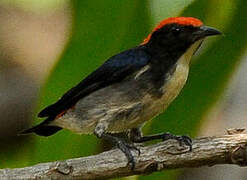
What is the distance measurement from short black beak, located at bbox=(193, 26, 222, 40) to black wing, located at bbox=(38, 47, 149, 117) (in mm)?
304

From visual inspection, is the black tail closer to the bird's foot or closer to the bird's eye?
the bird's foot

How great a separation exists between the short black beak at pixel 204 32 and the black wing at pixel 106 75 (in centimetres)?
30

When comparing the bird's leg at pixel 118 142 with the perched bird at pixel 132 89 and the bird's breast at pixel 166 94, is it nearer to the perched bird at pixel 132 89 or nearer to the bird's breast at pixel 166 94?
the perched bird at pixel 132 89

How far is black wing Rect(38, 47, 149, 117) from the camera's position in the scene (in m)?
4.27

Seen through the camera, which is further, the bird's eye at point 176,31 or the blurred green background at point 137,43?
the bird's eye at point 176,31

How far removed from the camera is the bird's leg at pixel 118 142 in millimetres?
3707

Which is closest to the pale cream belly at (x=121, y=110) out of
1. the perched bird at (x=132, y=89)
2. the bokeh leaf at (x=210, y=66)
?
the perched bird at (x=132, y=89)

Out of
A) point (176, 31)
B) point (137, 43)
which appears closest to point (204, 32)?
point (176, 31)

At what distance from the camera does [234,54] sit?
3619mm

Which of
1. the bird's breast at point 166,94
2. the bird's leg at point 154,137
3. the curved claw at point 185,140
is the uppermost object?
the bird's breast at point 166,94

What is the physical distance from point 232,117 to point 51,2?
2.74 metres

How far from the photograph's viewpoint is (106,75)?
4344 millimetres

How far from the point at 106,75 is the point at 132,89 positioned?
8.2 inches

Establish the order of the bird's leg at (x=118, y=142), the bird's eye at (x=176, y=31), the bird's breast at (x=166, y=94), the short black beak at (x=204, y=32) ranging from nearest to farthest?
the bird's leg at (x=118, y=142), the short black beak at (x=204, y=32), the bird's breast at (x=166, y=94), the bird's eye at (x=176, y=31)
